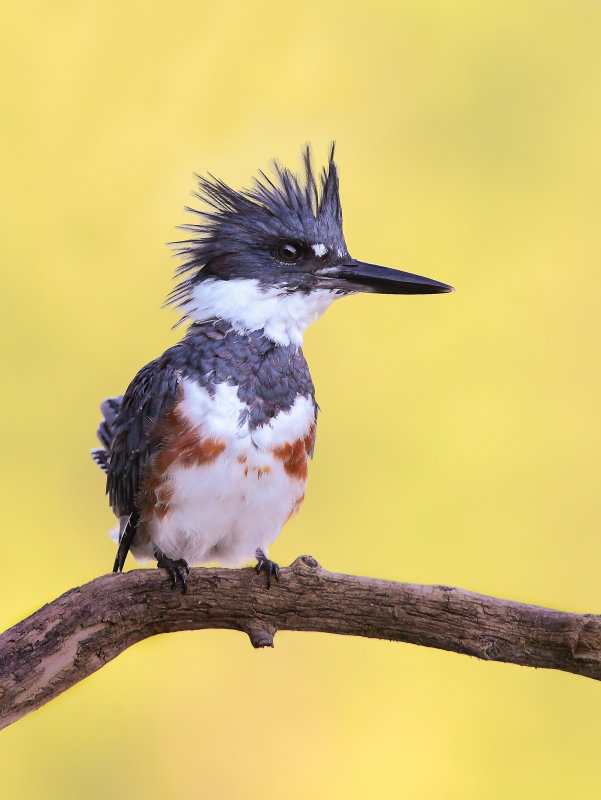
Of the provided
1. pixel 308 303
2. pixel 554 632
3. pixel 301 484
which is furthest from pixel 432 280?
pixel 554 632

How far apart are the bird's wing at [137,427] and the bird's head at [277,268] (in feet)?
0.56

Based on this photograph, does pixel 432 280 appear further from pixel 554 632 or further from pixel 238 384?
pixel 554 632

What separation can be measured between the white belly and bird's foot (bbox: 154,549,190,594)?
34 mm

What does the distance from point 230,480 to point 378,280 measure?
54 cm

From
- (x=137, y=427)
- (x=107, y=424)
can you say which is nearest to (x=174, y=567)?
(x=137, y=427)

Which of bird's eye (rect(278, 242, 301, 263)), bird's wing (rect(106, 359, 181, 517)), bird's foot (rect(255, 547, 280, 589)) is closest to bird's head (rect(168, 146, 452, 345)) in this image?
bird's eye (rect(278, 242, 301, 263))

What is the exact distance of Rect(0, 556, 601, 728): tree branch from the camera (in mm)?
1673

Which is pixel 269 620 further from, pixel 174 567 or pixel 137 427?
pixel 137 427

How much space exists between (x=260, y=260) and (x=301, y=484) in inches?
20.1

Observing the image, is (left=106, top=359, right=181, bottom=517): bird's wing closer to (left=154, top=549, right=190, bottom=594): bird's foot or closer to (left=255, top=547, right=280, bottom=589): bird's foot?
(left=154, top=549, right=190, bottom=594): bird's foot

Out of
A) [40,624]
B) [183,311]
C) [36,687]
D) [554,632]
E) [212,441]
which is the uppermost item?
[183,311]

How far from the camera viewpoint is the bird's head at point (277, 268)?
6.36 ft

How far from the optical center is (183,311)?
6.72 feet

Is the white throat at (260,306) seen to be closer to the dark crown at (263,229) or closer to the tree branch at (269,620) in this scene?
the dark crown at (263,229)
